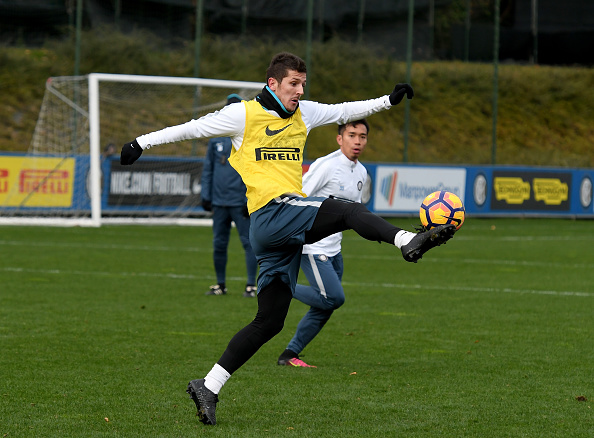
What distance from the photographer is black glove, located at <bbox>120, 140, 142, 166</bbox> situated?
16.9ft

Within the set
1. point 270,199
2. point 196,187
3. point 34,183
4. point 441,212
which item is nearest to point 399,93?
point 441,212

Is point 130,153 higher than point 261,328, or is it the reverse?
point 130,153

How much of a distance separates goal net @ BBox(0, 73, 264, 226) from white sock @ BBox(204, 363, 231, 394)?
48.3ft

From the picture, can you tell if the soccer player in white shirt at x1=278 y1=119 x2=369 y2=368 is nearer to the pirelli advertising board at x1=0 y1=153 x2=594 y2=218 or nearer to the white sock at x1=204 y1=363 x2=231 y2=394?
the white sock at x1=204 y1=363 x2=231 y2=394

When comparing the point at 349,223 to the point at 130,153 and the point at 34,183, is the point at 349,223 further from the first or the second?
the point at 34,183

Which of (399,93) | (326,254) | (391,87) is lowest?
(326,254)

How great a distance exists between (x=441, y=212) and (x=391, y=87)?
2931 cm

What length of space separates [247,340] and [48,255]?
10.6 metres

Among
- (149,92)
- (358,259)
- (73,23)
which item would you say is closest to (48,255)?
(358,259)

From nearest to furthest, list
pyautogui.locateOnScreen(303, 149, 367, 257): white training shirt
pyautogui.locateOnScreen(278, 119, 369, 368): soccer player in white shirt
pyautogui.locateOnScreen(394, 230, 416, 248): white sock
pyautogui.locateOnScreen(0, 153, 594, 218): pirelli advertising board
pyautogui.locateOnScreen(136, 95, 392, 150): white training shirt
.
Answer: pyautogui.locateOnScreen(394, 230, 416, 248): white sock
pyautogui.locateOnScreen(136, 95, 392, 150): white training shirt
pyautogui.locateOnScreen(278, 119, 369, 368): soccer player in white shirt
pyautogui.locateOnScreen(303, 149, 367, 257): white training shirt
pyautogui.locateOnScreen(0, 153, 594, 218): pirelli advertising board

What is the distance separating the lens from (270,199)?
5.33 m

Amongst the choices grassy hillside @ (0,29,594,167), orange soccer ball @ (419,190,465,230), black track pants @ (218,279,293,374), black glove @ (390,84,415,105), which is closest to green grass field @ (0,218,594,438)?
black track pants @ (218,279,293,374)

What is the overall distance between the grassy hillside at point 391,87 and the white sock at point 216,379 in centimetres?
2411

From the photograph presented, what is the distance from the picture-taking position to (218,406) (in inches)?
226
